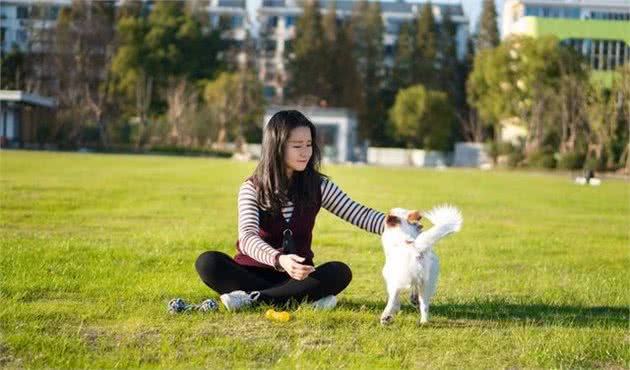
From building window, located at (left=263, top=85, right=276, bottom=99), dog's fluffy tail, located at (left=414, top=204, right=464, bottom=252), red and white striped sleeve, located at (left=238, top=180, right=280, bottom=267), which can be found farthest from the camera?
building window, located at (left=263, top=85, right=276, bottom=99)

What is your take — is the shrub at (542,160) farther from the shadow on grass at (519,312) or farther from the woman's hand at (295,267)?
the woman's hand at (295,267)

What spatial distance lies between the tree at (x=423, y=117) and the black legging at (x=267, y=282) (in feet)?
158

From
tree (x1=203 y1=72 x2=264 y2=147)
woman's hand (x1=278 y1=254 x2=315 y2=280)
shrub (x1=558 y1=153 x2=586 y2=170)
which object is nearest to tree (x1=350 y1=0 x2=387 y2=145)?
tree (x1=203 y1=72 x2=264 y2=147)

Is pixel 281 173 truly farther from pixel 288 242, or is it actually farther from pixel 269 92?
pixel 269 92

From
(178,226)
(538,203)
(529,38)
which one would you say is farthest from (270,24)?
(178,226)

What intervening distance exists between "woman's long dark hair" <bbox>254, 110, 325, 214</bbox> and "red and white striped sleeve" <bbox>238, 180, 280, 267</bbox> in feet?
0.15

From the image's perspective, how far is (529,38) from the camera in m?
46.4

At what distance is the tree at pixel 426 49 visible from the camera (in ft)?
187

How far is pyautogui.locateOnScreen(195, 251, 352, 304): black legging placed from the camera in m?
4.62

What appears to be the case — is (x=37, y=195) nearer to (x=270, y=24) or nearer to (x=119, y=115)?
(x=119, y=115)

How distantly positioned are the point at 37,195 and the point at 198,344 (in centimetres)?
966

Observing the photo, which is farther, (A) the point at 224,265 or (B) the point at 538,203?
(B) the point at 538,203

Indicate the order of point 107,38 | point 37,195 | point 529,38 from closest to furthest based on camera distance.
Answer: point 37,195 → point 529,38 → point 107,38

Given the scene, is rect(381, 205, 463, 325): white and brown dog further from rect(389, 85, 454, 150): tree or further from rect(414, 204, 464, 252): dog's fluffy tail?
rect(389, 85, 454, 150): tree
